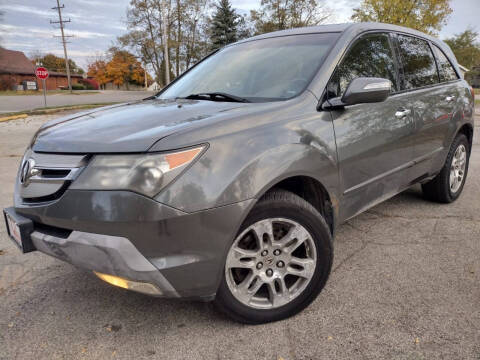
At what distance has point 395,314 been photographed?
7.22 feet

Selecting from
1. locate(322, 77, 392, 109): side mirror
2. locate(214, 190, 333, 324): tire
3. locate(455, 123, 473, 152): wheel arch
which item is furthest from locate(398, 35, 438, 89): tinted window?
locate(214, 190, 333, 324): tire

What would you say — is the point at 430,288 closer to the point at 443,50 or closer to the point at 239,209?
the point at 239,209

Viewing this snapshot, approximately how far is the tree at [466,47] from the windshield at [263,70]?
52396 mm

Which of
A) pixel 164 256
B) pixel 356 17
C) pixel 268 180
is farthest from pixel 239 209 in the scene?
pixel 356 17

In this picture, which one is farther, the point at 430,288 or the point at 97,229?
the point at 430,288

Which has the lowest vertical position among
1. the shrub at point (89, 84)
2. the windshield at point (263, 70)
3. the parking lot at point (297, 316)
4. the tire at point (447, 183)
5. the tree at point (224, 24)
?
the parking lot at point (297, 316)

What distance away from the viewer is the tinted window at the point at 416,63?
3246 mm

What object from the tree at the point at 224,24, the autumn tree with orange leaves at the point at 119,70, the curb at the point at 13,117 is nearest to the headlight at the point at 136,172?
the curb at the point at 13,117

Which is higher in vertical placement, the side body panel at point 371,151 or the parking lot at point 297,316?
the side body panel at point 371,151

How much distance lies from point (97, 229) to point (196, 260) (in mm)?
462

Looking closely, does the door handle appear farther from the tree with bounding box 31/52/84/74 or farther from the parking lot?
the tree with bounding box 31/52/84/74

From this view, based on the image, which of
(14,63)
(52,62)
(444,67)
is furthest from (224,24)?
(52,62)

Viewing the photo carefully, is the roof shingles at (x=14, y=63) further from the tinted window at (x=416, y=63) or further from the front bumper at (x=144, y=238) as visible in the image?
the front bumper at (x=144, y=238)

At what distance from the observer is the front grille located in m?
1.82
